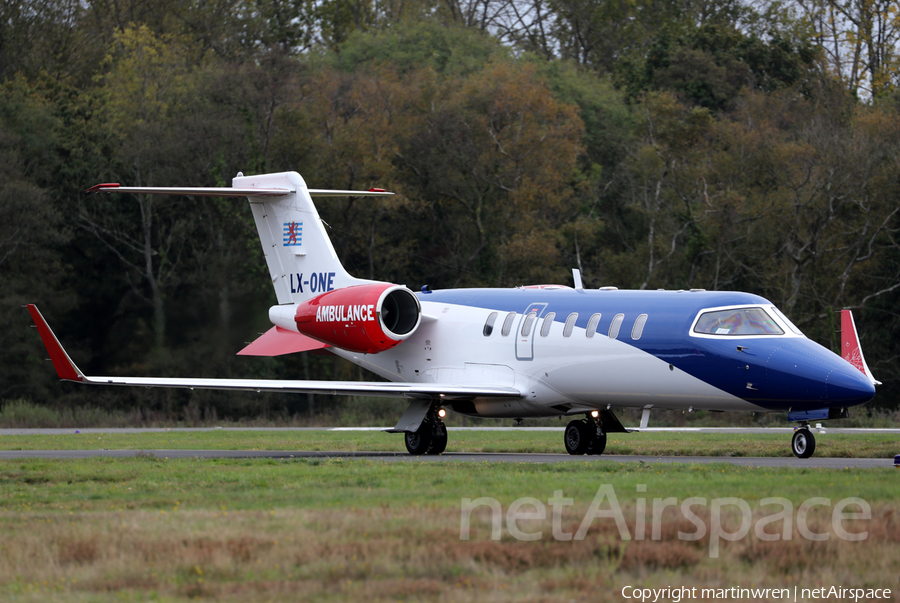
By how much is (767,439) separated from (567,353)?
760 centimetres

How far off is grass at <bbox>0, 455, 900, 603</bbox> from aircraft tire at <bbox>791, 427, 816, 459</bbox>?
397 cm

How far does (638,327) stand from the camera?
1816 centimetres

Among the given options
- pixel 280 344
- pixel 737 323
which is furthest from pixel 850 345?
pixel 280 344

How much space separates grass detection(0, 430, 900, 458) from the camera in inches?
789

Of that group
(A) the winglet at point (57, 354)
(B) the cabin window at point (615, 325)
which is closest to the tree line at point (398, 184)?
(A) the winglet at point (57, 354)

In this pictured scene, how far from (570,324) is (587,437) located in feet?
6.79

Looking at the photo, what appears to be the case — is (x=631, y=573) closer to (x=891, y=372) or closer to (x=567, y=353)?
(x=567, y=353)

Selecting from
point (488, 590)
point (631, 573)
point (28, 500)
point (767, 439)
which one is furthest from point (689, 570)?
point (767, 439)

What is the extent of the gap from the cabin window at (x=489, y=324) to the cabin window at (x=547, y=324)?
121 cm

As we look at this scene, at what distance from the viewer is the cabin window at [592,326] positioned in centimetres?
1867

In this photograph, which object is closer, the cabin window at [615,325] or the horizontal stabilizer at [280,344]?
the cabin window at [615,325]

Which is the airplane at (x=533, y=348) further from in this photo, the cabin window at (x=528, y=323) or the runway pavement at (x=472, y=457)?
the runway pavement at (x=472, y=457)

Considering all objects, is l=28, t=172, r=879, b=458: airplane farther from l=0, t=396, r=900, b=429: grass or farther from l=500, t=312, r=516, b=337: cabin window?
l=0, t=396, r=900, b=429: grass

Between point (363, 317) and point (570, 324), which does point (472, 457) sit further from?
point (363, 317)
